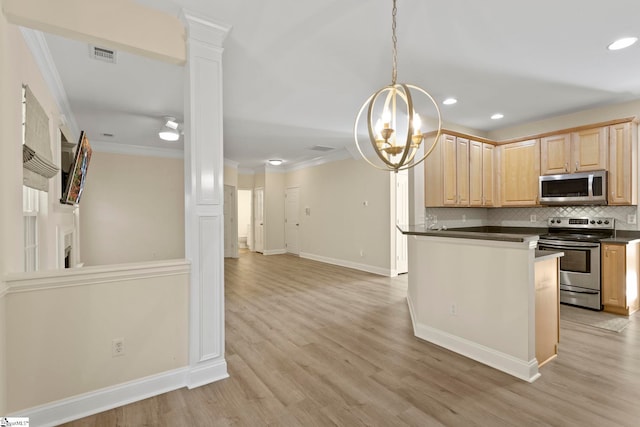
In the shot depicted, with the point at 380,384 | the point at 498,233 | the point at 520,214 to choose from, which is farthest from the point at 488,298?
the point at 520,214

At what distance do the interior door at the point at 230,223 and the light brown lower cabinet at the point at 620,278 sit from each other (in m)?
7.69

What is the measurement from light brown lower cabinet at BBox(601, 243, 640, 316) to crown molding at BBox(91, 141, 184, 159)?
766 centimetres

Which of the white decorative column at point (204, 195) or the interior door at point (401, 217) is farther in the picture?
the interior door at point (401, 217)

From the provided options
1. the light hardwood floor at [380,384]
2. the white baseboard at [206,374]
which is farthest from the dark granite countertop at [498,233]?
the white baseboard at [206,374]

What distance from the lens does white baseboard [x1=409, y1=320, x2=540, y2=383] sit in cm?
237

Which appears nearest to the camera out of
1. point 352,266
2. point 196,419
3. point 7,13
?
point 7,13

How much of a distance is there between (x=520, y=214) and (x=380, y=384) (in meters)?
4.29

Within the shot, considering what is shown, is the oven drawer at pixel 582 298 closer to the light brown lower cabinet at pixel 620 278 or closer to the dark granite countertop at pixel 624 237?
the light brown lower cabinet at pixel 620 278

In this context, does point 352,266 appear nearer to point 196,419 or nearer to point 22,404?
point 196,419

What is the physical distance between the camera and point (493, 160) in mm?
5125

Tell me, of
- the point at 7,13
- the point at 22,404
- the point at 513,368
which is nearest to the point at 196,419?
the point at 22,404

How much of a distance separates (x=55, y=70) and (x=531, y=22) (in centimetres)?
431

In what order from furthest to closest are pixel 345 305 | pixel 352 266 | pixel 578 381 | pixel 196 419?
pixel 352 266 < pixel 345 305 < pixel 578 381 < pixel 196 419

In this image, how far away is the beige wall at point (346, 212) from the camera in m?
6.21
